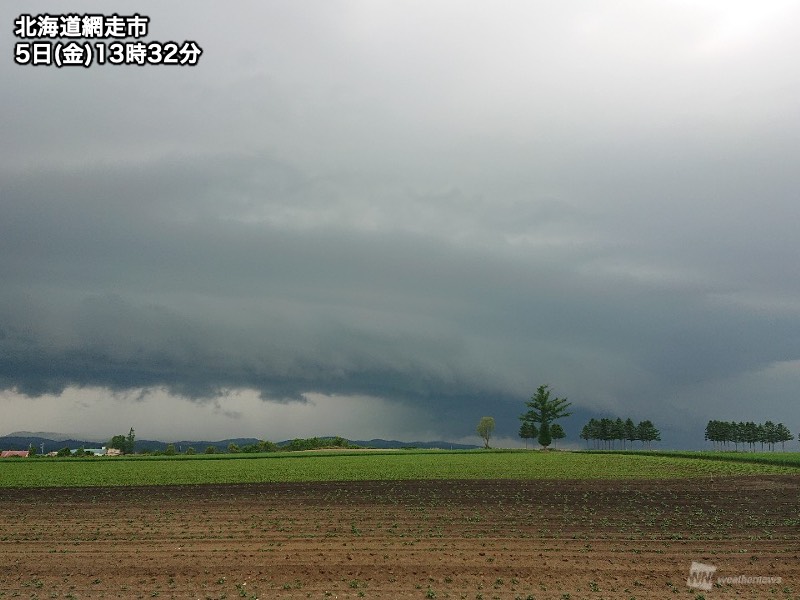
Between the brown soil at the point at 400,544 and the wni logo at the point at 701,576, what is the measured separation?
369mm

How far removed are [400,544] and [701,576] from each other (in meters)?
13.1

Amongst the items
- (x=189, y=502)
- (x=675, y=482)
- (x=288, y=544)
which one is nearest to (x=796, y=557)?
(x=288, y=544)

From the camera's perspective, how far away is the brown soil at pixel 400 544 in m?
24.1

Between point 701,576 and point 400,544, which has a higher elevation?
point 400,544

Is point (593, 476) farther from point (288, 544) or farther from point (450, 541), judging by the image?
point (288, 544)

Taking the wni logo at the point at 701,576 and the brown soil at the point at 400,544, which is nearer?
the brown soil at the point at 400,544

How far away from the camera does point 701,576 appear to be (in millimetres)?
25500

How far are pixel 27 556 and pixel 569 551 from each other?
25.2 meters

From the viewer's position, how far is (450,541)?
3028 centimetres

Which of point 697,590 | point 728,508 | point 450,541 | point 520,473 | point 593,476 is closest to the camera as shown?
point 697,590

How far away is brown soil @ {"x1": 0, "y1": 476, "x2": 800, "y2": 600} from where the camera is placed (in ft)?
79.0

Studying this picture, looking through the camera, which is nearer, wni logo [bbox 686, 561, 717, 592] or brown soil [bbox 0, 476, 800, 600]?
brown soil [bbox 0, 476, 800, 600]

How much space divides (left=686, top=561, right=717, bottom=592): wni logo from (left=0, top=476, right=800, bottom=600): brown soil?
369mm

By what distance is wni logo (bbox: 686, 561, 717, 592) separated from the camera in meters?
24.5
